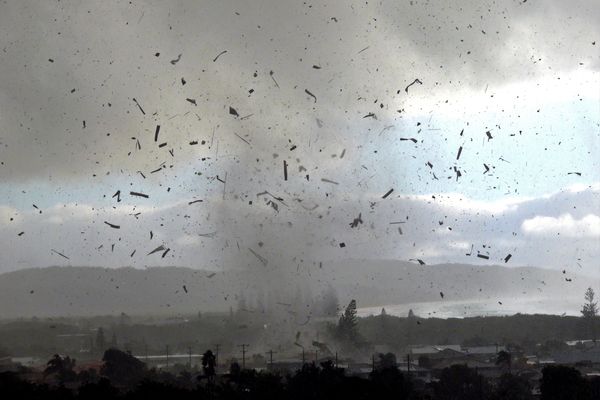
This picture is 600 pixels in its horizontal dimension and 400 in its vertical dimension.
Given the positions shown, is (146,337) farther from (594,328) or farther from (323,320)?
(594,328)

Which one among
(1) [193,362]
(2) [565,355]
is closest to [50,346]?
(1) [193,362]

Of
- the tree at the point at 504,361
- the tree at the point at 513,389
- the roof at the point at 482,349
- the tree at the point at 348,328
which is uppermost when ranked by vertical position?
the tree at the point at 348,328

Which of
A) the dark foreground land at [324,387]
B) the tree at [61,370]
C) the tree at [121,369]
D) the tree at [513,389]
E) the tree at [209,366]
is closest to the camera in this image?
the dark foreground land at [324,387]

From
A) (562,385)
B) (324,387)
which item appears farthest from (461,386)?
(324,387)

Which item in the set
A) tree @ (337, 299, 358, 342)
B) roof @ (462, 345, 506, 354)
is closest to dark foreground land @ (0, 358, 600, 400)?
roof @ (462, 345, 506, 354)

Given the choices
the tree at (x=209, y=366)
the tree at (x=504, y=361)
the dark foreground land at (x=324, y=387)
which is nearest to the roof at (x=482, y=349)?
the tree at (x=504, y=361)

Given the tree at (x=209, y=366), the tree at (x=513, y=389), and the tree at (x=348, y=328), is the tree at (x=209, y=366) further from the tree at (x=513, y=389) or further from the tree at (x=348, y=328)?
the tree at (x=348, y=328)

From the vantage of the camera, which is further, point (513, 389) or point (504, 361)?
point (504, 361)

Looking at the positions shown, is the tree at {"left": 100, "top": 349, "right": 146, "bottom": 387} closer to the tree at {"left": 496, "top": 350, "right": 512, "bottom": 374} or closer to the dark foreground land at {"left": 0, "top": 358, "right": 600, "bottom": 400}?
the dark foreground land at {"left": 0, "top": 358, "right": 600, "bottom": 400}

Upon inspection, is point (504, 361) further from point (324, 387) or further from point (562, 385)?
point (324, 387)

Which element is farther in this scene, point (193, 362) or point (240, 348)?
point (240, 348)

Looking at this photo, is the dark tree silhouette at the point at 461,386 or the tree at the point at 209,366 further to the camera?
the dark tree silhouette at the point at 461,386
